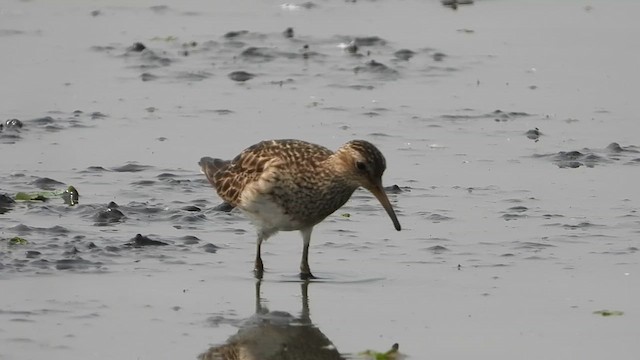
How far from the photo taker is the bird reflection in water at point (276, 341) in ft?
30.5

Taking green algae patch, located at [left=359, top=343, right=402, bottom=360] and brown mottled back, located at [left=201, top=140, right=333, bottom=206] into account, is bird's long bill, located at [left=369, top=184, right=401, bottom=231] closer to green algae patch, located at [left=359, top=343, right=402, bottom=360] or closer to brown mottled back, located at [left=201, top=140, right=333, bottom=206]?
brown mottled back, located at [left=201, top=140, right=333, bottom=206]

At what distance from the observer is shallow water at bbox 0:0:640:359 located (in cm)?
991

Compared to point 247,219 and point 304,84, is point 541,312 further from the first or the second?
point 304,84

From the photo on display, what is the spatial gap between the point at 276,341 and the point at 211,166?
122 inches

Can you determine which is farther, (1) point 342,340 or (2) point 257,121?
(2) point 257,121

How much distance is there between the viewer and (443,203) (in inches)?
506

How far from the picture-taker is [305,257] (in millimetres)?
11133

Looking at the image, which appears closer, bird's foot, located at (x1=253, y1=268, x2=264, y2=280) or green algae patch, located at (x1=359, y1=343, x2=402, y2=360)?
green algae patch, located at (x1=359, y1=343, x2=402, y2=360)

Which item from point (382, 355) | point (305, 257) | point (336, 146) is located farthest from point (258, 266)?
point (336, 146)

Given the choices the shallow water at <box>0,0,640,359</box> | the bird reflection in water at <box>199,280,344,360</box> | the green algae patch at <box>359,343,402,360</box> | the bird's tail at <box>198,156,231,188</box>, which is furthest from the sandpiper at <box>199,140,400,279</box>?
the green algae patch at <box>359,343,402,360</box>

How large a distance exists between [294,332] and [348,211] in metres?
3.13

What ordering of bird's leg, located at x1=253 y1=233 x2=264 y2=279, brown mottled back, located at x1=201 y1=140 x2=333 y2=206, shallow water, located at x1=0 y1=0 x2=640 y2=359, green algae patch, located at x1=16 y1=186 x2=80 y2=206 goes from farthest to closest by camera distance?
1. green algae patch, located at x1=16 y1=186 x2=80 y2=206
2. brown mottled back, located at x1=201 y1=140 x2=333 y2=206
3. bird's leg, located at x1=253 y1=233 x2=264 y2=279
4. shallow water, located at x1=0 y1=0 x2=640 y2=359

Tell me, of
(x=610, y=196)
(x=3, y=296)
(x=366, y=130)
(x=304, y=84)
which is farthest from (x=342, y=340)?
(x=304, y=84)

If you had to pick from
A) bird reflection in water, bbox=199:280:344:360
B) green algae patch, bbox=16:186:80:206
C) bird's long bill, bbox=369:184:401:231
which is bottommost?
bird reflection in water, bbox=199:280:344:360
